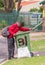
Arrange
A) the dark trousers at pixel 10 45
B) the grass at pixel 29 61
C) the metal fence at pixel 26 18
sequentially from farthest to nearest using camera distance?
1. the metal fence at pixel 26 18
2. the dark trousers at pixel 10 45
3. the grass at pixel 29 61

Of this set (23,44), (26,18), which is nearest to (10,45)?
(23,44)

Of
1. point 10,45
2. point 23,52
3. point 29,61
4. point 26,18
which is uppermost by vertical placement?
point 26,18

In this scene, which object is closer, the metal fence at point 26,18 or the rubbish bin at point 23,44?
the rubbish bin at point 23,44

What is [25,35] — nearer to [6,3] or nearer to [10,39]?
[10,39]

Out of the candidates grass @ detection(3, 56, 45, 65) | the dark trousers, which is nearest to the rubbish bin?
the dark trousers

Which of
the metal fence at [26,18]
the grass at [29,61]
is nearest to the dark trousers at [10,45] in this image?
the grass at [29,61]

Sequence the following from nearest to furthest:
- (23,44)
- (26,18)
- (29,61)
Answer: (29,61) → (23,44) → (26,18)

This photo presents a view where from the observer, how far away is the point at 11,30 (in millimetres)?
11477

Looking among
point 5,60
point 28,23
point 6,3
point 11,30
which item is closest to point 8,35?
point 11,30

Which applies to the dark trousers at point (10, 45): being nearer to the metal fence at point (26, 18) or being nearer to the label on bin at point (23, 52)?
the label on bin at point (23, 52)

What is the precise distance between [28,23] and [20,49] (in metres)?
17.6

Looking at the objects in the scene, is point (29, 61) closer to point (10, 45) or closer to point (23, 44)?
point (23, 44)

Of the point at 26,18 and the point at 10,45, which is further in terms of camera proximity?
the point at 26,18

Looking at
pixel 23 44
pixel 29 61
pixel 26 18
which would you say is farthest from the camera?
pixel 26 18
